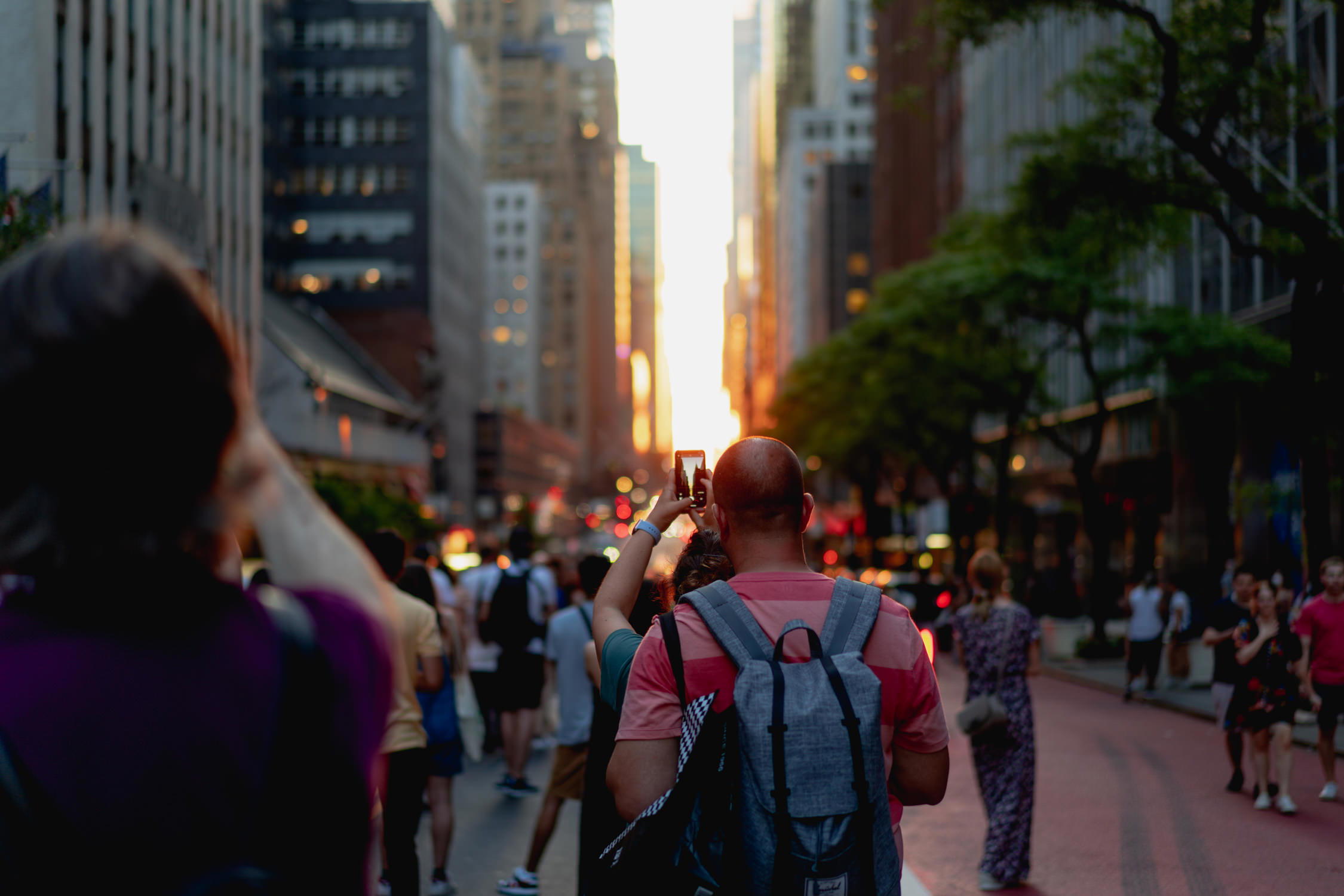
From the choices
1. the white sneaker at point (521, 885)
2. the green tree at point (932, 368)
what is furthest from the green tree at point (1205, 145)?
the white sneaker at point (521, 885)

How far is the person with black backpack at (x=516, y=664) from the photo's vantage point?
11.9 metres

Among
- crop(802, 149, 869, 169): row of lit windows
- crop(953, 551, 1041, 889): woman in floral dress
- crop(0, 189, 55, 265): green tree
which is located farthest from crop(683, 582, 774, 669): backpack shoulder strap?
crop(802, 149, 869, 169): row of lit windows

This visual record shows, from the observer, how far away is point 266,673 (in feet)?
5.61

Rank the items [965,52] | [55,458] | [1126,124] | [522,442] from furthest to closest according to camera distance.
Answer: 1. [522,442]
2. [965,52]
3. [1126,124]
4. [55,458]

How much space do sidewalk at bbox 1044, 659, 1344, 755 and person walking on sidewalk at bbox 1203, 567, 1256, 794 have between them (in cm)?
201

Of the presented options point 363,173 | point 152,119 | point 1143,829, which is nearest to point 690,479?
point 1143,829

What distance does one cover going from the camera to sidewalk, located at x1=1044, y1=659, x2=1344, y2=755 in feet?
52.5

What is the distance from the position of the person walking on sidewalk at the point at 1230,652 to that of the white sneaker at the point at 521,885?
6.40 meters

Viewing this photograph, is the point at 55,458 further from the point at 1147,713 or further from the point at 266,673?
the point at 1147,713

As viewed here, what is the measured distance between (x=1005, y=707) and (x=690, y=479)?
581 cm

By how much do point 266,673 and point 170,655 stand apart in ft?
0.37

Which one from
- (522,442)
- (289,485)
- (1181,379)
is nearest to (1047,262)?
(1181,379)

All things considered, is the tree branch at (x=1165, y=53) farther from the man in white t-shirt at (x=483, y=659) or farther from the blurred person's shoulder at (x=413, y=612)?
the blurred person's shoulder at (x=413, y=612)

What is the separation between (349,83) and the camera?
9094 cm
